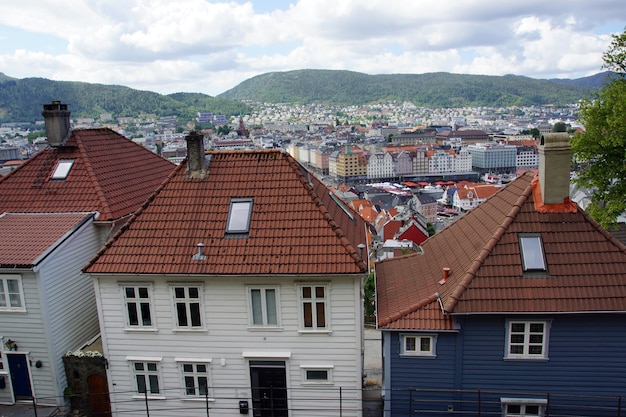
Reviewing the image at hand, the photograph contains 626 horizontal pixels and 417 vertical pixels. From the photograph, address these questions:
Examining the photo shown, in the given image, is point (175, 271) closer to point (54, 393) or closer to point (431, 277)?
point (54, 393)

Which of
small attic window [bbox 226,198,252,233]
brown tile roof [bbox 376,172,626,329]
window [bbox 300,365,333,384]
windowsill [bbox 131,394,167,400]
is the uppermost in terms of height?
small attic window [bbox 226,198,252,233]

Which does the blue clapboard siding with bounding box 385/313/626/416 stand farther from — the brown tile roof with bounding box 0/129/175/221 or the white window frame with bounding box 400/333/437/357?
the brown tile roof with bounding box 0/129/175/221

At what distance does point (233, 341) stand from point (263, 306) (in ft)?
4.48

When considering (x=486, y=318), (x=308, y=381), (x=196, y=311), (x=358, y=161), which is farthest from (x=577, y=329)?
(x=358, y=161)

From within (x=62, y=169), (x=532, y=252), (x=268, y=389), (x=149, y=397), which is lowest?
(x=149, y=397)

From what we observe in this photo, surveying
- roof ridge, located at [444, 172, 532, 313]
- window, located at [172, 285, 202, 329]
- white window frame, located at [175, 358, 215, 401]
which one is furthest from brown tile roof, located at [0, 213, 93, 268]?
roof ridge, located at [444, 172, 532, 313]

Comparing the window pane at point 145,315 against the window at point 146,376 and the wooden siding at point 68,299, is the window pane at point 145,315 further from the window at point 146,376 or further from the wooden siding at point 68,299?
the wooden siding at point 68,299

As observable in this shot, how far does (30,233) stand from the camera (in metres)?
15.3

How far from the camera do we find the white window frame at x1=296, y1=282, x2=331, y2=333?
1288 cm

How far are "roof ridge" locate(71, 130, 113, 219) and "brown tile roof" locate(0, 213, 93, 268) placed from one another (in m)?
0.52

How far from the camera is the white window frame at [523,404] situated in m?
12.1

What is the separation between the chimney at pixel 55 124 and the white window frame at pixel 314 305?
1171 cm

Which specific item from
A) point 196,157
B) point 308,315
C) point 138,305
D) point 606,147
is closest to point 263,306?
point 308,315

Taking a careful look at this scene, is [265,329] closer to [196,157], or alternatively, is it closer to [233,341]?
[233,341]
